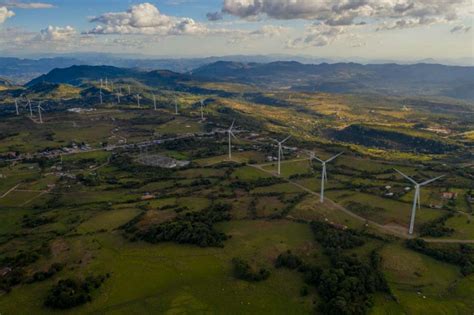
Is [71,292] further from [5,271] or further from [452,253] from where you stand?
[452,253]

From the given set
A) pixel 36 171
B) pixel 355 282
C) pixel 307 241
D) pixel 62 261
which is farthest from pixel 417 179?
pixel 36 171

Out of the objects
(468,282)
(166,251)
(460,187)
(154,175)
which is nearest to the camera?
(468,282)

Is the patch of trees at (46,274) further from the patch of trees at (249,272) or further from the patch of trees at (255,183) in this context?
the patch of trees at (255,183)

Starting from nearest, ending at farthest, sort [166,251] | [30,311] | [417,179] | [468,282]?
[30,311]
[468,282]
[166,251]
[417,179]

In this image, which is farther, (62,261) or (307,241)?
(307,241)

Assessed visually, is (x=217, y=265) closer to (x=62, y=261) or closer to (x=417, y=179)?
(x=62, y=261)

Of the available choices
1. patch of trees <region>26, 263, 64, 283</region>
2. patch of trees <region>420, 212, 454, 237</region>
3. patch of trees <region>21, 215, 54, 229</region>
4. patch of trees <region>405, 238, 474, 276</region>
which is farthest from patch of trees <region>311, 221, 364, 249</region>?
patch of trees <region>21, 215, 54, 229</region>

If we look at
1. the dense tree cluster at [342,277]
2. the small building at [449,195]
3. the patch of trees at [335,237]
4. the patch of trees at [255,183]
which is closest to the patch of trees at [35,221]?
the patch of trees at [255,183]
